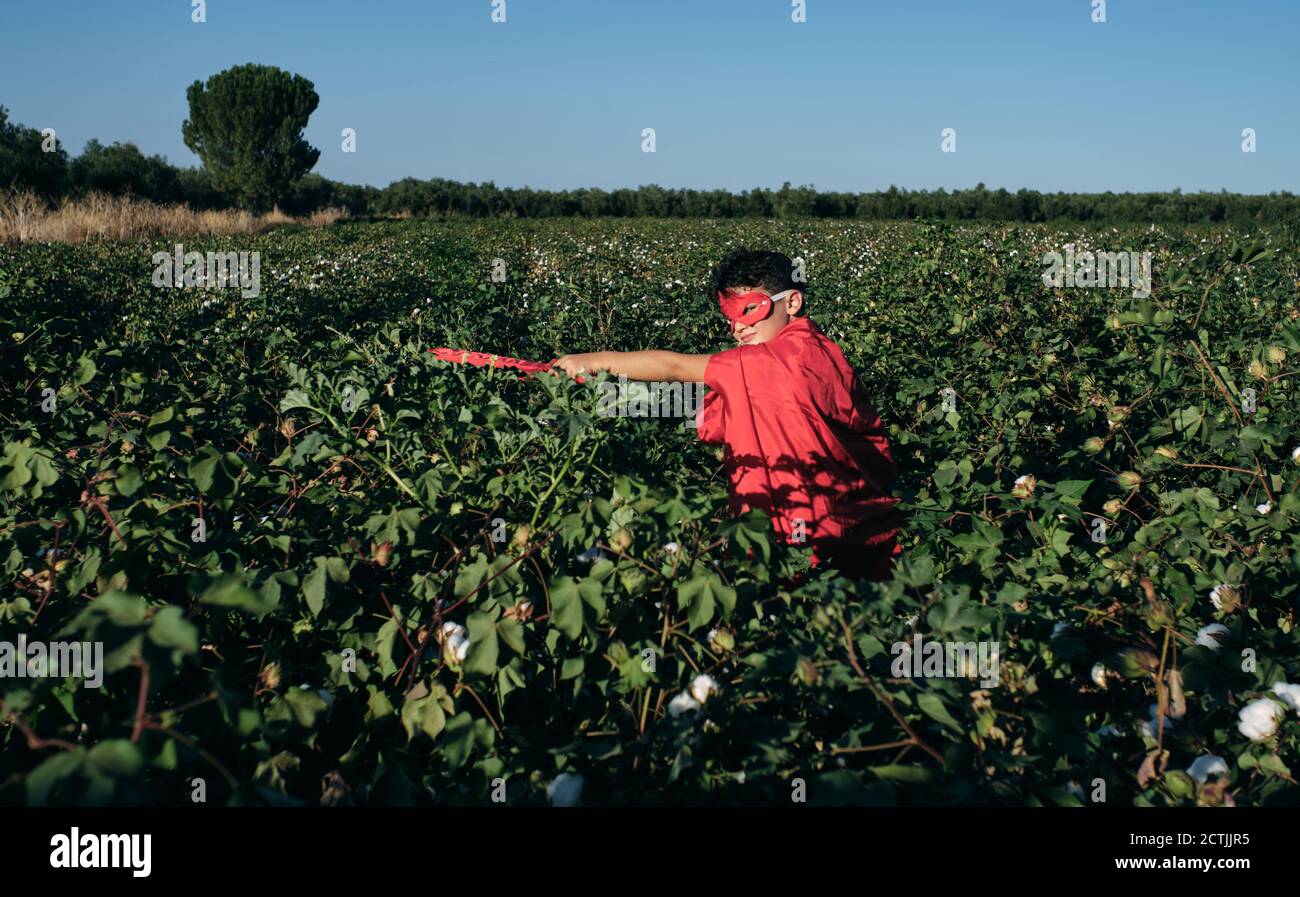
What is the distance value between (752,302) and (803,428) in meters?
0.55

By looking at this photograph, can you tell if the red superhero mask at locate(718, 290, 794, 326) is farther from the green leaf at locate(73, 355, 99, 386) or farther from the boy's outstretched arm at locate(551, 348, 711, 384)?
the green leaf at locate(73, 355, 99, 386)

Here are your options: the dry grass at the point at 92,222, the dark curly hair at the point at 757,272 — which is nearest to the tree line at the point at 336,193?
the dry grass at the point at 92,222

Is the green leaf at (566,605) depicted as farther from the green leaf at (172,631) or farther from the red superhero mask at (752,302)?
the red superhero mask at (752,302)

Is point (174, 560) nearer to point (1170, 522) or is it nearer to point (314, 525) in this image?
point (314, 525)

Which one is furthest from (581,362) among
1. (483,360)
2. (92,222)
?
(92,222)

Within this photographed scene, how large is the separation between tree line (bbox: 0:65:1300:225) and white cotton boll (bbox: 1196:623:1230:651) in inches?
1139

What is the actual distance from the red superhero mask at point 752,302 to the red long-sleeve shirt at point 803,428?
13cm

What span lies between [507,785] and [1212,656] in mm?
1147

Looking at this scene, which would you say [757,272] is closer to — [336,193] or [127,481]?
[127,481]

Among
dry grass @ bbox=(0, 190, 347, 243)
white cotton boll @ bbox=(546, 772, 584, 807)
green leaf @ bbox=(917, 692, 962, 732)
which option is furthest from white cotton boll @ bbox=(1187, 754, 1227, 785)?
dry grass @ bbox=(0, 190, 347, 243)

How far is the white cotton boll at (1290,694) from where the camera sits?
1.26m

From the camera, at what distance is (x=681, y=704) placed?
129 centimetres
